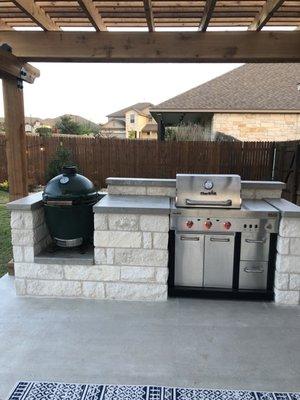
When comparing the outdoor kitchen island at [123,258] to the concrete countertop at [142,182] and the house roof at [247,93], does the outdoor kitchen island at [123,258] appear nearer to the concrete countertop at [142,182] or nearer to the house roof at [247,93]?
the concrete countertop at [142,182]

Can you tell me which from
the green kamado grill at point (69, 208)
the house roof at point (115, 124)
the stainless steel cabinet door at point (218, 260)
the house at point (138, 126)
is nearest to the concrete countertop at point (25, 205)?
the green kamado grill at point (69, 208)

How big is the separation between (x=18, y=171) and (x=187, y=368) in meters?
2.78

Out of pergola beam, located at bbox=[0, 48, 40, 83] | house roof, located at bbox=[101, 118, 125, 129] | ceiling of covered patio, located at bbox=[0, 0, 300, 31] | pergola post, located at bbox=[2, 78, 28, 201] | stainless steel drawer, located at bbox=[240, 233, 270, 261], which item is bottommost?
stainless steel drawer, located at bbox=[240, 233, 270, 261]

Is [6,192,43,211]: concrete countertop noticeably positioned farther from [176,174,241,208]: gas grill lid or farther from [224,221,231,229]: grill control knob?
[224,221,231,229]: grill control knob

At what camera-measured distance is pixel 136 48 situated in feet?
11.7

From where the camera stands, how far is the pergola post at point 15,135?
3.67m

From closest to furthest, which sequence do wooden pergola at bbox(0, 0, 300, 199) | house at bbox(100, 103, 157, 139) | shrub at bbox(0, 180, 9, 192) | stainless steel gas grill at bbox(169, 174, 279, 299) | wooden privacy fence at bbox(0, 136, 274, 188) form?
Result: 1. stainless steel gas grill at bbox(169, 174, 279, 299)
2. wooden pergola at bbox(0, 0, 300, 199)
3. wooden privacy fence at bbox(0, 136, 274, 188)
4. shrub at bbox(0, 180, 9, 192)
5. house at bbox(100, 103, 157, 139)

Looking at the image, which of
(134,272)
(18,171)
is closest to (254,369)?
(134,272)

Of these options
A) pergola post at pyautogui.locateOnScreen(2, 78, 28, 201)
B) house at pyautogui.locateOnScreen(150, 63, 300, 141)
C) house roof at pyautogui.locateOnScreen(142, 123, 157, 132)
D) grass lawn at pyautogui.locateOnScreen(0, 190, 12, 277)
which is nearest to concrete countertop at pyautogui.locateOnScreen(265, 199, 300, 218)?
pergola post at pyautogui.locateOnScreen(2, 78, 28, 201)

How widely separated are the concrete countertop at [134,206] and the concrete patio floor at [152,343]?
876 mm

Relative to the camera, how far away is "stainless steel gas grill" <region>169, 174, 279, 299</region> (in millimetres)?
3049

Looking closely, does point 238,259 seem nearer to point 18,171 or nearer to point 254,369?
point 254,369

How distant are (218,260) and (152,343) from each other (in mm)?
1018

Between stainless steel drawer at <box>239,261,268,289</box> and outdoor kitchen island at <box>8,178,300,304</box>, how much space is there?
0.07ft
